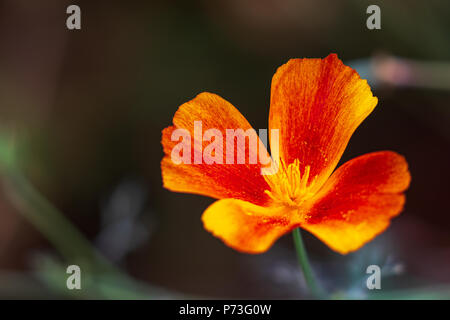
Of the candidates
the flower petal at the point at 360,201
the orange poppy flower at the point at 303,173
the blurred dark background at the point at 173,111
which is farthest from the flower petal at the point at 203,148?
the blurred dark background at the point at 173,111

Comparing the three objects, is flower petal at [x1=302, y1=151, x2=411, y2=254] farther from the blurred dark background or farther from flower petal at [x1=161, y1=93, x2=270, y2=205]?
the blurred dark background

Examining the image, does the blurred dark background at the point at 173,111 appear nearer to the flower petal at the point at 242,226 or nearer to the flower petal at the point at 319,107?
the flower petal at the point at 319,107

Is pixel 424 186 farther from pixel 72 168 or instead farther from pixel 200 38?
pixel 72 168

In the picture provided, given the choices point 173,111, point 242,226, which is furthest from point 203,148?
point 173,111

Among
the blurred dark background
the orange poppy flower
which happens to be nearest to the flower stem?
the orange poppy flower

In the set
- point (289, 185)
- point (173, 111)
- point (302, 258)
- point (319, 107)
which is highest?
point (173, 111)

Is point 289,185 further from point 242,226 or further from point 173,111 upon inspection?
point 173,111

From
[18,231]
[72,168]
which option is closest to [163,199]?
[72,168]
